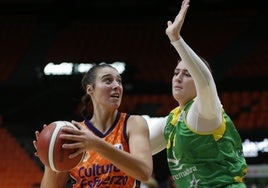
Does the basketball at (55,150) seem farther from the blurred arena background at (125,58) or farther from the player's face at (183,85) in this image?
the blurred arena background at (125,58)

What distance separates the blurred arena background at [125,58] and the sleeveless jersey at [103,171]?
6.84 metres

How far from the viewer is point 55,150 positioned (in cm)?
245

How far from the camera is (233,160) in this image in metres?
3.02

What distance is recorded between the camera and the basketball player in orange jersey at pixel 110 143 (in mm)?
2592

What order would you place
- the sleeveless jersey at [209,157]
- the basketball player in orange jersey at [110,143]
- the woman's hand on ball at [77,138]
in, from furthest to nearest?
the sleeveless jersey at [209,157], the basketball player in orange jersey at [110,143], the woman's hand on ball at [77,138]

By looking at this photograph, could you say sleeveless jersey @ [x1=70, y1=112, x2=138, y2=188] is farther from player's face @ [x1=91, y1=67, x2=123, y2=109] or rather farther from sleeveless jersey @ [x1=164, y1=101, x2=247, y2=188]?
sleeveless jersey @ [x1=164, y1=101, x2=247, y2=188]

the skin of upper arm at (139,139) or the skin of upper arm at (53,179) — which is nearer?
the skin of upper arm at (139,139)

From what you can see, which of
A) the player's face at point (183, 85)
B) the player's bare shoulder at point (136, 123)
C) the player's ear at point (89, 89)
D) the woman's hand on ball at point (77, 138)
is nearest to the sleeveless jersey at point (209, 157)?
the player's face at point (183, 85)

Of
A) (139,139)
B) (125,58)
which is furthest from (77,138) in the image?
(125,58)

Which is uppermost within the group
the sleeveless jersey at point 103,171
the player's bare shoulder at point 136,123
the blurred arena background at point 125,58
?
the blurred arena background at point 125,58

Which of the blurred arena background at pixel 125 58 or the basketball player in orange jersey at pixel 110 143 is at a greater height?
the blurred arena background at pixel 125 58

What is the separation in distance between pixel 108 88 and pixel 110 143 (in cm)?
32

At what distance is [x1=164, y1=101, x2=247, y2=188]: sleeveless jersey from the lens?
2.99 m

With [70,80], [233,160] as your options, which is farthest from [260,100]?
[233,160]
